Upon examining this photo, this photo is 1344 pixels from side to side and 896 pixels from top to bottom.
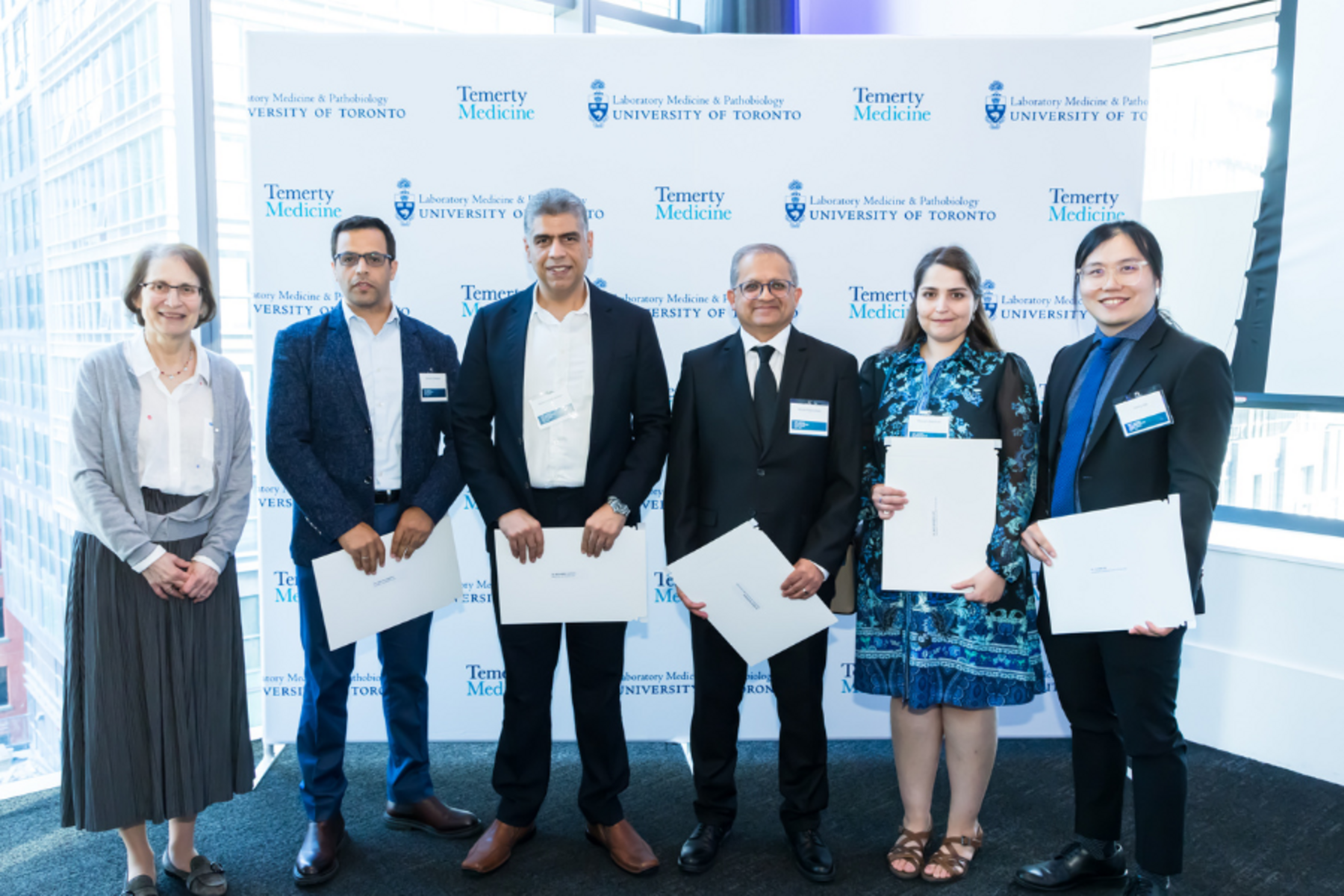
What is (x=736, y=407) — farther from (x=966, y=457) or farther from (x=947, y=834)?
(x=947, y=834)

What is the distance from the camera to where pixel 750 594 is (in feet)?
7.33

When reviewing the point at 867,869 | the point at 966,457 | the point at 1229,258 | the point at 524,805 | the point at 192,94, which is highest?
the point at 192,94

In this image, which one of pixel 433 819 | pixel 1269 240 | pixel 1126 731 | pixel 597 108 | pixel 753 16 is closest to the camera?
pixel 1126 731

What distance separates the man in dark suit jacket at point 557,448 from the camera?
2.26m

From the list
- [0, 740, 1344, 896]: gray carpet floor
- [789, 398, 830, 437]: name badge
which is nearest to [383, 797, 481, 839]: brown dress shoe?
[0, 740, 1344, 896]: gray carpet floor

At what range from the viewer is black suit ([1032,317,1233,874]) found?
1.96 m

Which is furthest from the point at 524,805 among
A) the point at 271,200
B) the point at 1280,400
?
the point at 1280,400

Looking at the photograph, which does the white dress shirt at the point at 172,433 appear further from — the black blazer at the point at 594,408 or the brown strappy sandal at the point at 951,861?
the brown strappy sandal at the point at 951,861

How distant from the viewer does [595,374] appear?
2289 millimetres

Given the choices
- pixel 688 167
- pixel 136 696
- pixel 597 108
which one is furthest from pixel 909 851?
pixel 597 108

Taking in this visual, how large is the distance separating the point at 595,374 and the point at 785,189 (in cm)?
134

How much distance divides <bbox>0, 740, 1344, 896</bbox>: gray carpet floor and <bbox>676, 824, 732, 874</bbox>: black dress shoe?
0.10 feet

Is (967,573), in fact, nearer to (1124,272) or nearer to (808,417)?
(808,417)

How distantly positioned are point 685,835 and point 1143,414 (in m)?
1.84
